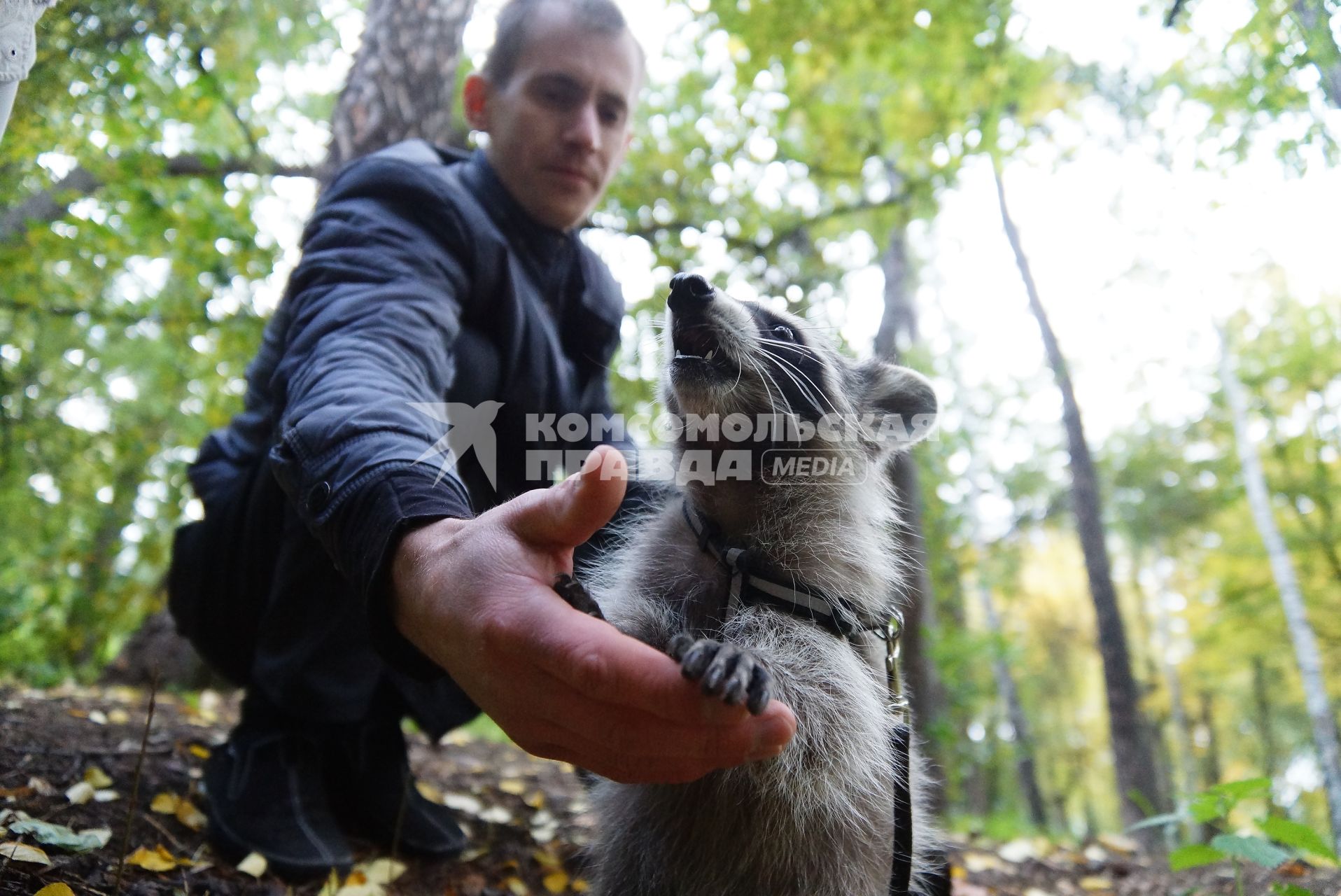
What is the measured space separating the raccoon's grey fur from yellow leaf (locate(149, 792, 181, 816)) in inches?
61.6

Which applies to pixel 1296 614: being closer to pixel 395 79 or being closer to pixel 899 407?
pixel 899 407

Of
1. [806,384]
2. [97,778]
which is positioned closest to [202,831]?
[97,778]

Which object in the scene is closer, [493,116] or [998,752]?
[493,116]

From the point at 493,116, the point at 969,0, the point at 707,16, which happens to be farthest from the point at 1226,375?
the point at 493,116

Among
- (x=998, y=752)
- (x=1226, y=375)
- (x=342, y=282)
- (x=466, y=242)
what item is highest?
(x=1226, y=375)

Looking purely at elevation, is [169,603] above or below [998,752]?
above

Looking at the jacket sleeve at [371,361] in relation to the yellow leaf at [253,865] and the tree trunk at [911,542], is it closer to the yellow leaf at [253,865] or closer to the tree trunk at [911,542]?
the yellow leaf at [253,865]

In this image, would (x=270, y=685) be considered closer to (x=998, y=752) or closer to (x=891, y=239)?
(x=891, y=239)

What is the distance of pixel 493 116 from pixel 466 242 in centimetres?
77

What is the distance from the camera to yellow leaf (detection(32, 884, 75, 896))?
1740mm

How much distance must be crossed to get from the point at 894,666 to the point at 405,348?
1.84 metres

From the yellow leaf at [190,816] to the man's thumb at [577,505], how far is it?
2.27 m

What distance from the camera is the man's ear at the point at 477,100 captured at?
3469 millimetres

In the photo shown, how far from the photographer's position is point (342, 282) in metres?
2.50
